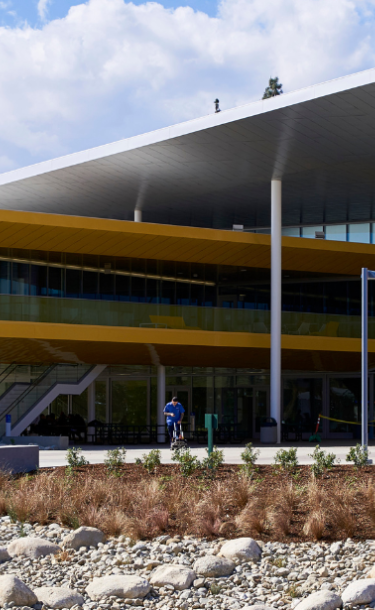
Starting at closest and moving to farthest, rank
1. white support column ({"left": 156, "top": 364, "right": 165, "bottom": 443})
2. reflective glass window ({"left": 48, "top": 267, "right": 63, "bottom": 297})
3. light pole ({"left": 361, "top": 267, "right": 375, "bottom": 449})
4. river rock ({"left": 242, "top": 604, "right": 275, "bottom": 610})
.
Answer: river rock ({"left": 242, "top": 604, "right": 275, "bottom": 610}), light pole ({"left": 361, "top": 267, "right": 375, "bottom": 449}), reflective glass window ({"left": 48, "top": 267, "right": 63, "bottom": 297}), white support column ({"left": 156, "top": 364, "right": 165, "bottom": 443})

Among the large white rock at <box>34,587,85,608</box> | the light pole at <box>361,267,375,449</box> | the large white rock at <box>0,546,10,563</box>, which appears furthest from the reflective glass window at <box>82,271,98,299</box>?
the large white rock at <box>34,587,85,608</box>

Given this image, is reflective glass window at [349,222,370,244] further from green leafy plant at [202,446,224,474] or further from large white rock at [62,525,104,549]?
large white rock at [62,525,104,549]

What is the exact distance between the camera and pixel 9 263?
29.7 metres

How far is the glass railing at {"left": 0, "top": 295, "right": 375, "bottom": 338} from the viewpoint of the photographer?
2733 cm

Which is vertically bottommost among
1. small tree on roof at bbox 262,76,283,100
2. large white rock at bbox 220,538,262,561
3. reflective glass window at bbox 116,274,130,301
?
large white rock at bbox 220,538,262,561

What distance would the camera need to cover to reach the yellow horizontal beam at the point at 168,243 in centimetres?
2734

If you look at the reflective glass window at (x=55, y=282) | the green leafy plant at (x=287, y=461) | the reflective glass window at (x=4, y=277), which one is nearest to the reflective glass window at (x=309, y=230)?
the reflective glass window at (x=55, y=282)

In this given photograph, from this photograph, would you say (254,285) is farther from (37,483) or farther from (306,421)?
(37,483)

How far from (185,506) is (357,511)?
260 cm

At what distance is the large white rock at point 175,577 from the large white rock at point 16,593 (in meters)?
1.52

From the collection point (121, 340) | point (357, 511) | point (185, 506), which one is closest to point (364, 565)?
point (357, 511)

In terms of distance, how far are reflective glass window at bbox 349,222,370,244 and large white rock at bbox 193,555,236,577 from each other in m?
A: 27.3

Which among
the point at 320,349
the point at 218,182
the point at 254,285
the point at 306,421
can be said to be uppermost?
the point at 218,182

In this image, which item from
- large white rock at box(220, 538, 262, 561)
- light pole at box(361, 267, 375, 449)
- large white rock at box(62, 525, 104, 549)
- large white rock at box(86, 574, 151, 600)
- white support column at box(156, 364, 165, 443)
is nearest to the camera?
large white rock at box(86, 574, 151, 600)
